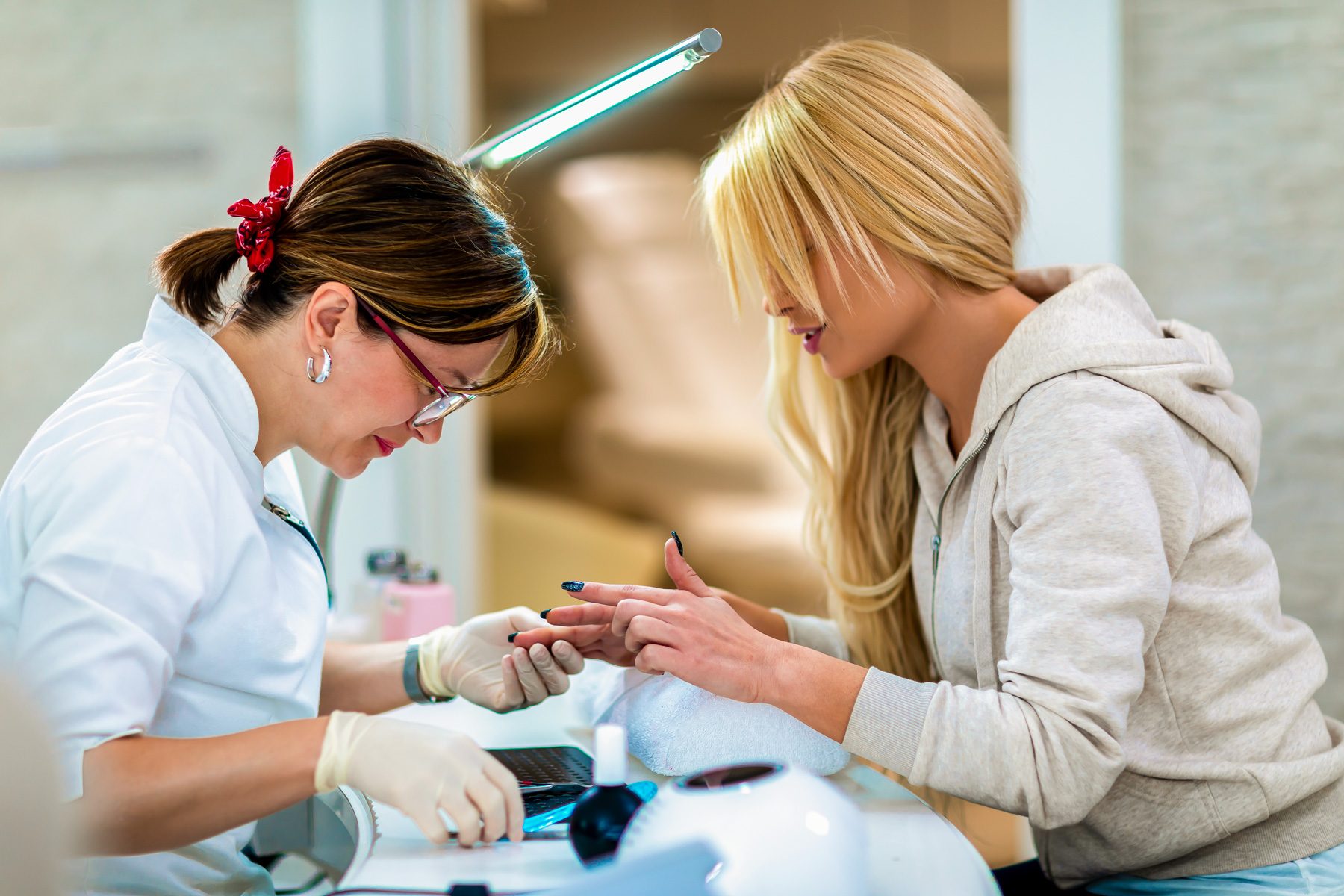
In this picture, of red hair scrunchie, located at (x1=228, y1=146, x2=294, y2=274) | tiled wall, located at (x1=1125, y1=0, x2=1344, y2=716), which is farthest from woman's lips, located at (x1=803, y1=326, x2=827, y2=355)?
tiled wall, located at (x1=1125, y1=0, x2=1344, y2=716)

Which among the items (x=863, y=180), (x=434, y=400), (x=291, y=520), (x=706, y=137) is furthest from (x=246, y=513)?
(x=706, y=137)

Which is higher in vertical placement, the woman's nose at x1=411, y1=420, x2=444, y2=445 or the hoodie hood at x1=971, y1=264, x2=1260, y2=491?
the hoodie hood at x1=971, y1=264, x2=1260, y2=491

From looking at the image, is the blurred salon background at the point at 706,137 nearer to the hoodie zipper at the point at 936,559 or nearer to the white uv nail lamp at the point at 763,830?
the hoodie zipper at the point at 936,559

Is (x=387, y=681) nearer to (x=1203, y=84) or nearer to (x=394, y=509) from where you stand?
(x=394, y=509)

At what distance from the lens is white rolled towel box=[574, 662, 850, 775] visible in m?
1.19

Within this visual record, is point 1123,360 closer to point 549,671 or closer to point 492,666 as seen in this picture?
point 549,671

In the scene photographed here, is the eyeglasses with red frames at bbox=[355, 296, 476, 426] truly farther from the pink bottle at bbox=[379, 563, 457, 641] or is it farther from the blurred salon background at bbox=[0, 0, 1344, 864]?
the pink bottle at bbox=[379, 563, 457, 641]

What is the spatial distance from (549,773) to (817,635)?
51 cm

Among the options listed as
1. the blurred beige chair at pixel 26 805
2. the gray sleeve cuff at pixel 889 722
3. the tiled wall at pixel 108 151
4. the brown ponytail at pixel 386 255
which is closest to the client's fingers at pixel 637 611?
the gray sleeve cuff at pixel 889 722

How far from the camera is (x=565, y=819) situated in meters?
1.07

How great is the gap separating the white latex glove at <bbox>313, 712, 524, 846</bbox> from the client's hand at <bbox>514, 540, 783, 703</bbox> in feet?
0.82

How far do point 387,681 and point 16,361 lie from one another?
1576mm

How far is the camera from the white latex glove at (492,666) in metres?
1.33

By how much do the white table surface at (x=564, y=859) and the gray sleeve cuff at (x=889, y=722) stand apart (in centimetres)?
6
